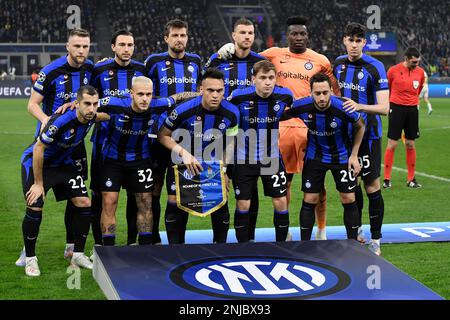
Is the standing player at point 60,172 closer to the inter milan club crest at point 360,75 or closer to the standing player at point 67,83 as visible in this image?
the standing player at point 67,83

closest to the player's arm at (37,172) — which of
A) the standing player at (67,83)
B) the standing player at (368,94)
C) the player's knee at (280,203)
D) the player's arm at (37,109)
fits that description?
the player's arm at (37,109)

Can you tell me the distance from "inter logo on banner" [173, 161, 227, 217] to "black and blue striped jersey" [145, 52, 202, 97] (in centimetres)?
85

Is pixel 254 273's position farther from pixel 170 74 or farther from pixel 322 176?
pixel 170 74

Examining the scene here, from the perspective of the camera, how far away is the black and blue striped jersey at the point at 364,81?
6.63m

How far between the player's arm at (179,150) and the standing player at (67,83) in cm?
71

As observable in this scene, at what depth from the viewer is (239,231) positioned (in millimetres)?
6242

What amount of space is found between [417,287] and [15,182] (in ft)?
24.2

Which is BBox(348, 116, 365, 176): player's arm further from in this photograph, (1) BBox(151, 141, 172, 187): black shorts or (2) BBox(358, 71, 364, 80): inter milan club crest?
(1) BBox(151, 141, 172, 187): black shorts

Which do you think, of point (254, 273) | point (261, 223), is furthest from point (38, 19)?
point (254, 273)

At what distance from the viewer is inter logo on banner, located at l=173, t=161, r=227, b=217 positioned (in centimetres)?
605

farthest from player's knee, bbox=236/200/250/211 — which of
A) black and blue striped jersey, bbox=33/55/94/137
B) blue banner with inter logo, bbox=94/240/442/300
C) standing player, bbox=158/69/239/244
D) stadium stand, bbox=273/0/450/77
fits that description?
stadium stand, bbox=273/0/450/77

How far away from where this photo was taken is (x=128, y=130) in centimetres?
604

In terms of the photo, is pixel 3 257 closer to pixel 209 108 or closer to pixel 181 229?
pixel 181 229
